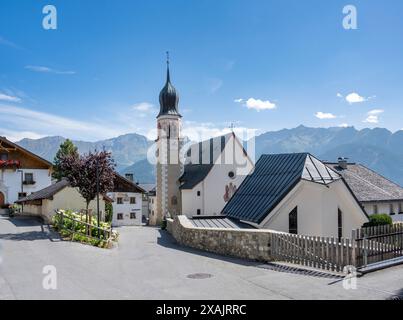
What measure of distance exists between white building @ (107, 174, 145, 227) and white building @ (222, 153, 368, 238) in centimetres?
2263

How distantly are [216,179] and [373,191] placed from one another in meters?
17.3

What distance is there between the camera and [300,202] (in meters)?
19.2

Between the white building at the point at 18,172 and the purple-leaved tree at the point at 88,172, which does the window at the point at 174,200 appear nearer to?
the white building at the point at 18,172

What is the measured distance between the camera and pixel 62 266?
13.6 m

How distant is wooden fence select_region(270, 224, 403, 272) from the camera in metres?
11.8

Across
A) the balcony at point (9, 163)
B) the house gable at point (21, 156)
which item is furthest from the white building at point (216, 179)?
the balcony at point (9, 163)

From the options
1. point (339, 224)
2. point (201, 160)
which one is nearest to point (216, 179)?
point (201, 160)

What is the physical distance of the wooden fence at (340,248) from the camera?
11828mm

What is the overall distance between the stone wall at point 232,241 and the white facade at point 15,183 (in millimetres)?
30477

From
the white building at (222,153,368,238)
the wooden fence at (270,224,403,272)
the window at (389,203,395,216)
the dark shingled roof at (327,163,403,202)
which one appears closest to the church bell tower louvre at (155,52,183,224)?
the dark shingled roof at (327,163,403,202)

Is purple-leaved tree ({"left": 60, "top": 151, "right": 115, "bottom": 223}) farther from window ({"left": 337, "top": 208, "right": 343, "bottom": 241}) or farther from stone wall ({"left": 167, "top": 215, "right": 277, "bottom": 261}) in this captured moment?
window ({"left": 337, "top": 208, "right": 343, "bottom": 241})

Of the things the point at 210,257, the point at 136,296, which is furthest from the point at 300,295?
the point at 210,257

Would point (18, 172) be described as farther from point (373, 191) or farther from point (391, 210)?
point (391, 210)
